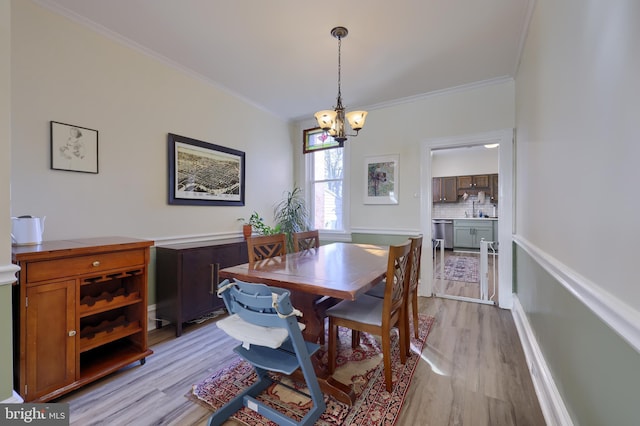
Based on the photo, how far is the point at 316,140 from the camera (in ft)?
15.3

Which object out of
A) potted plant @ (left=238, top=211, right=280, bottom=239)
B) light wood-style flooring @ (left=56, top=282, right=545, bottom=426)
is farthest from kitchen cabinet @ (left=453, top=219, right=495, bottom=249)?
potted plant @ (left=238, top=211, right=280, bottom=239)

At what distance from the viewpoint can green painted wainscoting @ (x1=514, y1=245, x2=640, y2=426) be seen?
775mm

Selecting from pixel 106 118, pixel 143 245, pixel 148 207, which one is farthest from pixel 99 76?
pixel 143 245

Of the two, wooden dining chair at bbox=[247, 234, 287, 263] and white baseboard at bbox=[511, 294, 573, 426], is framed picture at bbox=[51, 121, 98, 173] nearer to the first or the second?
wooden dining chair at bbox=[247, 234, 287, 263]

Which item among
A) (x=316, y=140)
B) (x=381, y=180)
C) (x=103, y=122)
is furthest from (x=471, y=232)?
(x=103, y=122)

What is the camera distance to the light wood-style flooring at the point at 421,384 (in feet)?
5.06

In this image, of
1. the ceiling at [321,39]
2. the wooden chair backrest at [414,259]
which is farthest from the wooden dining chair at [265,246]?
the ceiling at [321,39]

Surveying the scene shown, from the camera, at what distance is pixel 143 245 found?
6.80 feet

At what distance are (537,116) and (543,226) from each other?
0.81 m

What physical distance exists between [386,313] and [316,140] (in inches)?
139

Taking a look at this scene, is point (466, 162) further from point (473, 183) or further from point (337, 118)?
point (337, 118)

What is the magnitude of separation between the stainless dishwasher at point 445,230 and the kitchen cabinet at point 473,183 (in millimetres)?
1051

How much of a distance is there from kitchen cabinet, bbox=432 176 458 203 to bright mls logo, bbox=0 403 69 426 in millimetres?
8375

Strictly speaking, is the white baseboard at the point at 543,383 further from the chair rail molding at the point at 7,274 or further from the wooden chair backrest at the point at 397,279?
the chair rail molding at the point at 7,274
